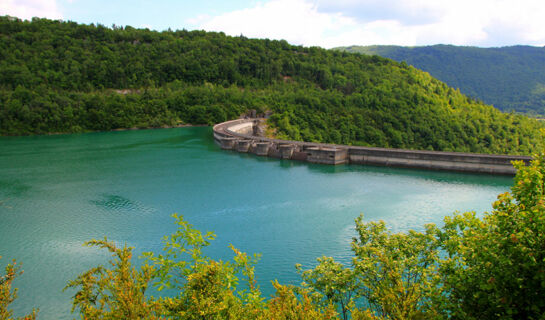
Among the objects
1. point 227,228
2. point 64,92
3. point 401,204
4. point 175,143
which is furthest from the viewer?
point 64,92

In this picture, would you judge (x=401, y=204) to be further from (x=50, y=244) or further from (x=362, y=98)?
(x=362, y=98)

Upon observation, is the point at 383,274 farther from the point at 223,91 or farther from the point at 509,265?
the point at 223,91

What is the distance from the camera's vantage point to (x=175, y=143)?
49094mm

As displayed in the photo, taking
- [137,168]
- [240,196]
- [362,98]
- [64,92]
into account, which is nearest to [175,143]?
[137,168]

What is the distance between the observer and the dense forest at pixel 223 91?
56844 millimetres

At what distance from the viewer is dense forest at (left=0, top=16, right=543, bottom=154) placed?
186ft

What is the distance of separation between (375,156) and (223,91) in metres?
53.4

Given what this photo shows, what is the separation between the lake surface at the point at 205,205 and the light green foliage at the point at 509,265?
7481 mm

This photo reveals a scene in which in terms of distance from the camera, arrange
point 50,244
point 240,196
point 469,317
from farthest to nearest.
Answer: point 240,196, point 50,244, point 469,317

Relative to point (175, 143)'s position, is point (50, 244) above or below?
below

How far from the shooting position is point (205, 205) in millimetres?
22875

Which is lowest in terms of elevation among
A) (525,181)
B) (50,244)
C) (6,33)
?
(50,244)

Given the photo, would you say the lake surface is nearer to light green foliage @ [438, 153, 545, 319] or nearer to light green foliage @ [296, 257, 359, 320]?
light green foliage @ [296, 257, 359, 320]

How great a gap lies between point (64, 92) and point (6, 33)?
92.6 feet
